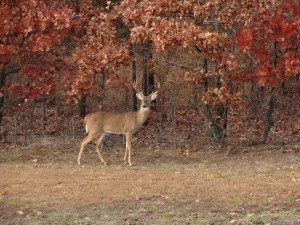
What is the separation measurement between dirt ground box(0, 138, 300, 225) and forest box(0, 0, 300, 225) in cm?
3

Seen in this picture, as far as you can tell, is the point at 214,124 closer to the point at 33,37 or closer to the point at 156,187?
the point at 33,37

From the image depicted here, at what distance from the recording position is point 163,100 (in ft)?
60.8

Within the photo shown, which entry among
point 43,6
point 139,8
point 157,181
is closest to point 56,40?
point 43,6

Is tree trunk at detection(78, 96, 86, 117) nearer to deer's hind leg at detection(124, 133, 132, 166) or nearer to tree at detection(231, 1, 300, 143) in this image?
deer's hind leg at detection(124, 133, 132, 166)

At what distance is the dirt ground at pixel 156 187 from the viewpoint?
395 inches

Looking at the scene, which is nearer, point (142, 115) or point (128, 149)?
point (128, 149)

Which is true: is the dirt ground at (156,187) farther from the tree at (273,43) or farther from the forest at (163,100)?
Result: the tree at (273,43)

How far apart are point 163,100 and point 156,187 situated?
6921 mm

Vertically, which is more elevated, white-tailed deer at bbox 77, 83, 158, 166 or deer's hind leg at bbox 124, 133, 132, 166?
white-tailed deer at bbox 77, 83, 158, 166

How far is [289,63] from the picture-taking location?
1409 centimetres

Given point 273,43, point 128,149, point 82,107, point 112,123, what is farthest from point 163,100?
point 273,43

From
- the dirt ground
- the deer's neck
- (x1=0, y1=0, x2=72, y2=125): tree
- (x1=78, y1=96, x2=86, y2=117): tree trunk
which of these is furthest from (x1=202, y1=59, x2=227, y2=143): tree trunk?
(x1=78, y1=96, x2=86, y2=117): tree trunk

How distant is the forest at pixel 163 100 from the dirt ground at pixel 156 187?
31mm

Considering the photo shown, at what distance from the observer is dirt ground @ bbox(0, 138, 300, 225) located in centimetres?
1002
